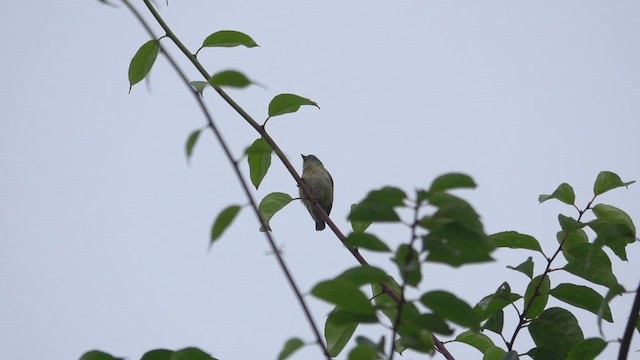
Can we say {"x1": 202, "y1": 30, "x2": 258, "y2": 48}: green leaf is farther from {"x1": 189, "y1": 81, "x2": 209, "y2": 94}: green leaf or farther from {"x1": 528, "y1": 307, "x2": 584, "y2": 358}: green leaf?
{"x1": 528, "y1": 307, "x2": 584, "y2": 358}: green leaf

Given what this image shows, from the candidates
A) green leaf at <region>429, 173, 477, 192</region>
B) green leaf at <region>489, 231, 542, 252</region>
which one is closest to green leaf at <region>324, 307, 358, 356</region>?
green leaf at <region>489, 231, 542, 252</region>

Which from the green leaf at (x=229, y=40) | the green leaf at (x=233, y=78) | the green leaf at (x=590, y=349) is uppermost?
the green leaf at (x=229, y=40)

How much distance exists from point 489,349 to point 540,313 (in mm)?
262

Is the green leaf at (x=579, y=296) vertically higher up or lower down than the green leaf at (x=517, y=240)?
lower down

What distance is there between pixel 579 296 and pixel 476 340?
18.7 inches

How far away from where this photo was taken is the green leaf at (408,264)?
1630 mm

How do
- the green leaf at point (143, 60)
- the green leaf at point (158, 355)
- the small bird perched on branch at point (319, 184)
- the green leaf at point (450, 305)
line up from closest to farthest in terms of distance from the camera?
the green leaf at point (450, 305)
the green leaf at point (158, 355)
the green leaf at point (143, 60)
the small bird perched on branch at point (319, 184)

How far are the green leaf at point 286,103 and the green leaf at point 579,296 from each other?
47.9 inches

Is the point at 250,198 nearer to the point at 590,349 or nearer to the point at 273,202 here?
the point at 590,349

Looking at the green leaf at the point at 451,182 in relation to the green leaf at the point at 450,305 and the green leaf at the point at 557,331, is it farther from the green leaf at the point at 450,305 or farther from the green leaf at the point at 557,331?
the green leaf at the point at 557,331

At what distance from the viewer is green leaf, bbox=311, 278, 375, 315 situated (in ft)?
5.47

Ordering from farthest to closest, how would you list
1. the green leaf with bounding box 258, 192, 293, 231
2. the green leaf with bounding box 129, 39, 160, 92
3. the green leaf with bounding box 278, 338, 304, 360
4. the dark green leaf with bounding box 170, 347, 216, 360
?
1. the green leaf with bounding box 258, 192, 293, 231
2. the green leaf with bounding box 129, 39, 160, 92
3. the dark green leaf with bounding box 170, 347, 216, 360
4. the green leaf with bounding box 278, 338, 304, 360

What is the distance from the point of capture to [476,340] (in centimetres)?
299

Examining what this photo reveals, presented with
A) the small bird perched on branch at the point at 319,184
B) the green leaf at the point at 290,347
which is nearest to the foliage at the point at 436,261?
the green leaf at the point at 290,347
